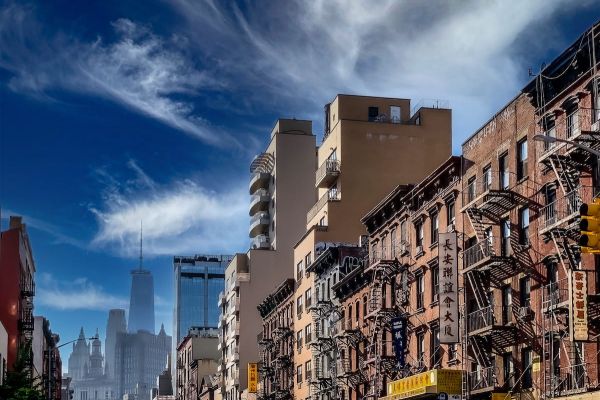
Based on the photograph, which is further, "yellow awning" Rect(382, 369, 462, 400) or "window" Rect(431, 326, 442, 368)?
"window" Rect(431, 326, 442, 368)

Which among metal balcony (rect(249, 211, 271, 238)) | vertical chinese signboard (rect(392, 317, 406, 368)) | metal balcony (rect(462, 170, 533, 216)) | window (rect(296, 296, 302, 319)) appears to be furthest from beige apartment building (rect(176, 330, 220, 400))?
metal balcony (rect(462, 170, 533, 216))

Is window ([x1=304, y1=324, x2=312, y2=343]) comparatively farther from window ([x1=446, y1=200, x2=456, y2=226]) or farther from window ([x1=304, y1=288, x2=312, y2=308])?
window ([x1=446, y1=200, x2=456, y2=226])

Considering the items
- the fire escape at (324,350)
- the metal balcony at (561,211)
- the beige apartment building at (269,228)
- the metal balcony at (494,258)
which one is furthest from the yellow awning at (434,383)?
the beige apartment building at (269,228)

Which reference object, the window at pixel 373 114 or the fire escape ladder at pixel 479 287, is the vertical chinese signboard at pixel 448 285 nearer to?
the fire escape ladder at pixel 479 287

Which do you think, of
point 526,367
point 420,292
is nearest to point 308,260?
point 420,292

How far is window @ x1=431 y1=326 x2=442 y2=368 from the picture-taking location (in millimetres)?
60147

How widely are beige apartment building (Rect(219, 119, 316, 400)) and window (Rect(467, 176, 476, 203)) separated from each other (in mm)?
71245

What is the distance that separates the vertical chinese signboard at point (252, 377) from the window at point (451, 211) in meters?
63.3

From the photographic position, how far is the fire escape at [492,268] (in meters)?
48.8

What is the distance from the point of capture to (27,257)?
9469 cm

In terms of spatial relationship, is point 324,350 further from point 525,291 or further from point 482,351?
point 525,291

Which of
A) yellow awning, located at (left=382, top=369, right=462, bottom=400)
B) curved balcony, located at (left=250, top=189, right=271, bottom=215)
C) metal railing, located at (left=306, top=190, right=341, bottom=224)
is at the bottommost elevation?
yellow awning, located at (left=382, top=369, right=462, bottom=400)

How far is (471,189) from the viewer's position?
55781 mm

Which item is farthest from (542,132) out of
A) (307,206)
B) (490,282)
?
(307,206)
